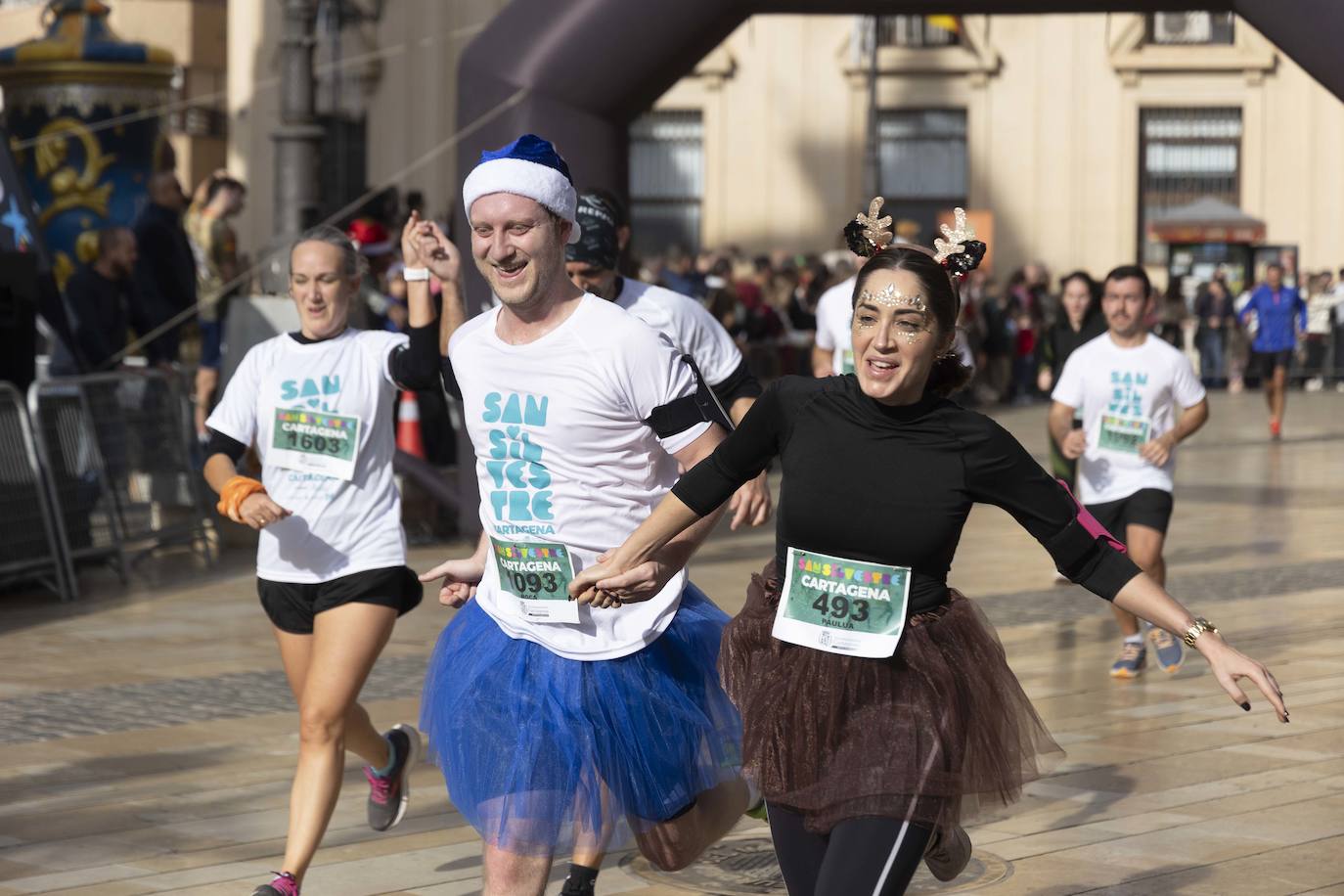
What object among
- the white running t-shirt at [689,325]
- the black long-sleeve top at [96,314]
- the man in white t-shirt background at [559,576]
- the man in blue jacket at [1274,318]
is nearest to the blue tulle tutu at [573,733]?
the man in white t-shirt background at [559,576]

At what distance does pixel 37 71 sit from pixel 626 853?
39.9ft

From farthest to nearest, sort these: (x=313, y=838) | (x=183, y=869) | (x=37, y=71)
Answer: (x=37, y=71), (x=183, y=869), (x=313, y=838)

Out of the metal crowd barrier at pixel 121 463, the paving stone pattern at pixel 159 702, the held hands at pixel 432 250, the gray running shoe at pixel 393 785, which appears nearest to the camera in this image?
the held hands at pixel 432 250

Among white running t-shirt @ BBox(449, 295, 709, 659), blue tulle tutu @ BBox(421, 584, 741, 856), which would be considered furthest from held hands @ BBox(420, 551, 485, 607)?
white running t-shirt @ BBox(449, 295, 709, 659)

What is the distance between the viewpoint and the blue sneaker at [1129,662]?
9578mm

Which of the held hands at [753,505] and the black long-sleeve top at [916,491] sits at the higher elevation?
the black long-sleeve top at [916,491]

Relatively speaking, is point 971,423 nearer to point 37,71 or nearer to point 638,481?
point 638,481

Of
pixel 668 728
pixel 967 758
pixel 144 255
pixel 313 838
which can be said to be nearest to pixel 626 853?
pixel 313 838

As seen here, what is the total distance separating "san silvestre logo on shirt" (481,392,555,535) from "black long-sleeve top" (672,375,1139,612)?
0.60 metres

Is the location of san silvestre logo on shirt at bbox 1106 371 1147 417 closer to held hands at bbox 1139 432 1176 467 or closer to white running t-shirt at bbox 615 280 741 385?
held hands at bbox 1139 432 1176 467

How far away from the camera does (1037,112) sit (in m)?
38.4

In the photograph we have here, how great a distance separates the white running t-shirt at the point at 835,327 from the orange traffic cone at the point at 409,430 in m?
3.50

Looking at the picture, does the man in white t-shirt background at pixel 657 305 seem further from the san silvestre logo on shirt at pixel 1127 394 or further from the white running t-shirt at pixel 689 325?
the san silvestre logo on shirt at pixel 1127 394

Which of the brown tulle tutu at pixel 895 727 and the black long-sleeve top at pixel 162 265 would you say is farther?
the black long-sleeve top at pixel 162 265
